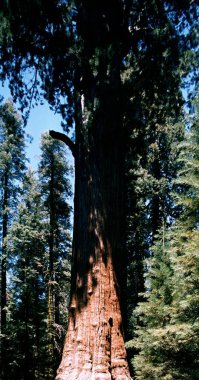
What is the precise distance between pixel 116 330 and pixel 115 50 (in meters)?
3.41

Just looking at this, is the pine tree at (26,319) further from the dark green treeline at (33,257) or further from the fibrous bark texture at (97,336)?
the fibrous bark texture at (97,336)

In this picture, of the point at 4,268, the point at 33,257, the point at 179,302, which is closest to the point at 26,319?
the point at 33,257

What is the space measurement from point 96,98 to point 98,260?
1.95 meters

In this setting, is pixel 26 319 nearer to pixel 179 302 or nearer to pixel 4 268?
pixel 4 268

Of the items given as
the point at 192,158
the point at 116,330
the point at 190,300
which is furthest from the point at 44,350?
the point at 116,330

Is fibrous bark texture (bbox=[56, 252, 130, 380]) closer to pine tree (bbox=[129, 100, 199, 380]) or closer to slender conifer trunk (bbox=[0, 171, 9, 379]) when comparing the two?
pine tree (bbox=[129, 100, 199, 380])

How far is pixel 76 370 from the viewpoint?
11.4ft

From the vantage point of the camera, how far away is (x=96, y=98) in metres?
4.45

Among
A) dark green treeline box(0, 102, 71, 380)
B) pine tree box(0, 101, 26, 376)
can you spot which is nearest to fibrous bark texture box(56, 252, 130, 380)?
dark green treeline box(0, 102, 71, 380)

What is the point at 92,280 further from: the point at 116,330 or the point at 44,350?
the point at 44,350

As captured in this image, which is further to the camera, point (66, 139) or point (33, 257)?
point (33, 257)

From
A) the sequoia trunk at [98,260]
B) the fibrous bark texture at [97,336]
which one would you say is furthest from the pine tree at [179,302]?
the fibrous bark texture at [97,336]

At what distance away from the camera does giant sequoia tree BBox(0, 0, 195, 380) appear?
3.69m

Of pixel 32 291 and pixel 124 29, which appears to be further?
pixel 32 291
